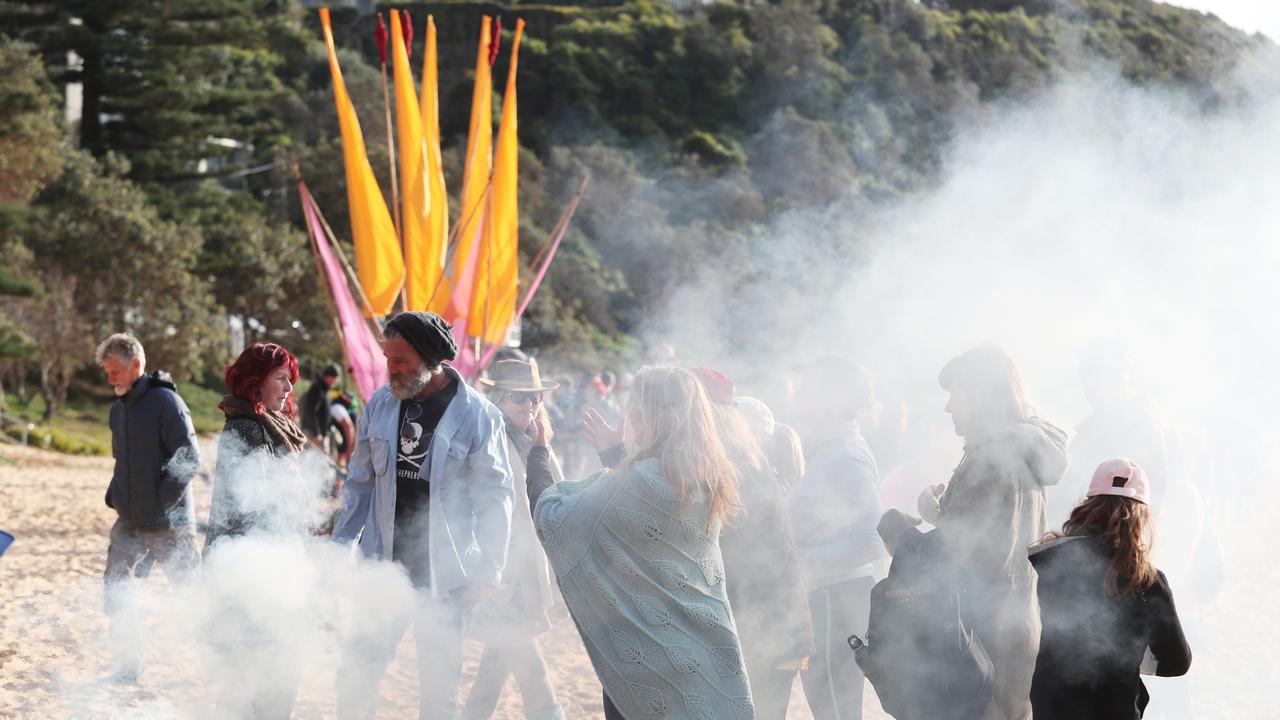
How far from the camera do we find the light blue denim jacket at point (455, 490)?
3.77 metres

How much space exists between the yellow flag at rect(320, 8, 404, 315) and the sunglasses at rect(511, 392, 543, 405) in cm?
550

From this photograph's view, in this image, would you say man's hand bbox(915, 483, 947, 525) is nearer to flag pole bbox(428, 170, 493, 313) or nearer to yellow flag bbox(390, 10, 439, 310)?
yellow flag bbox(390, 10, 439, 310)

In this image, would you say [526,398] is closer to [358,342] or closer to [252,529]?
[252,529]

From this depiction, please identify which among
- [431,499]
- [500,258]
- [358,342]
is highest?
[500,258]

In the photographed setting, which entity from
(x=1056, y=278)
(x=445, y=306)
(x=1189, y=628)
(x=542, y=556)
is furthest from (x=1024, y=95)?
(x=542, y=556)

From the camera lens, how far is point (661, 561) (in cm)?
291

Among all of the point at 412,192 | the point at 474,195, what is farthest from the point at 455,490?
the point at 474,195

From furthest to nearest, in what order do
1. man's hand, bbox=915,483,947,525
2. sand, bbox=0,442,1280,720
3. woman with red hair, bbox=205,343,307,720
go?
sand, bbox=0,442,1280,720 < woman with red hair, bbox=205,343,307,720 < man's hand, bbox=915,483,947,525

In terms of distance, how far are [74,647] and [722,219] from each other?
107ft

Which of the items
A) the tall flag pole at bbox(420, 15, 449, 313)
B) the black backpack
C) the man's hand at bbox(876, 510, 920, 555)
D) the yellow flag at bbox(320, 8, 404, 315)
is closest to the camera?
the black backpack

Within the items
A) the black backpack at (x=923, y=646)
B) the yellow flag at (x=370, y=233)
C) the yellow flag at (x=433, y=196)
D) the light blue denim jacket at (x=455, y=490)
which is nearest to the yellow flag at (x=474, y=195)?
the yellow flag at (x=433, y=196)

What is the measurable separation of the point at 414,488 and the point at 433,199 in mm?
6680

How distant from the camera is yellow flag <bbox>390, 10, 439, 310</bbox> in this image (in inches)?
388

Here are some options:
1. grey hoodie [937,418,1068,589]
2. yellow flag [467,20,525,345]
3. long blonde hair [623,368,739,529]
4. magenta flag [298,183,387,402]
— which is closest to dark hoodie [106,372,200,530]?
long blonde hair [623,368,739,529]
